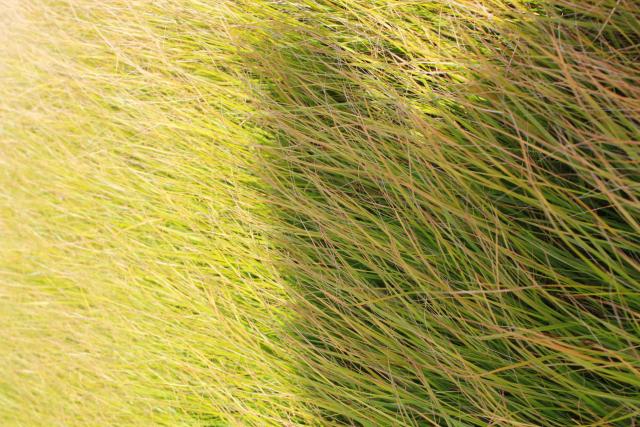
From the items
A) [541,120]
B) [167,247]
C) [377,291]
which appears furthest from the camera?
[167,247]

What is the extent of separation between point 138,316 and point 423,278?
72cm

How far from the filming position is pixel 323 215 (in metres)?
1.13

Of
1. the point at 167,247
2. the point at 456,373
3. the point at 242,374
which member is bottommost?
the point at 242,374

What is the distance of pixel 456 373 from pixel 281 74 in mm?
690

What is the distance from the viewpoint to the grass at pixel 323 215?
896mm

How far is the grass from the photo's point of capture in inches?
35.3

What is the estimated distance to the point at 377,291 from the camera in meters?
1.07

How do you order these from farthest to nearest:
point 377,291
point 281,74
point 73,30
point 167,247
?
1. point 73,30
2. point 167,247
3. point 281,74
4. point 377,291

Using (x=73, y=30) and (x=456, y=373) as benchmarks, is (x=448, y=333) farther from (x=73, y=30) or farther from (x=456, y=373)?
(x=73, y=30)

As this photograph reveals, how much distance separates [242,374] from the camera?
1.24 metres

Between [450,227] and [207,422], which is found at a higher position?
[450,227]

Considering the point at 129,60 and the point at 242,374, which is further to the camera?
the point at 129,60

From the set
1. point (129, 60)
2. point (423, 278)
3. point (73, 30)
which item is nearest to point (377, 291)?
point (423, 278)

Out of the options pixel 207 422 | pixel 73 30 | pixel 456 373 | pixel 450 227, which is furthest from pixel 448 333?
pixel 73 30
